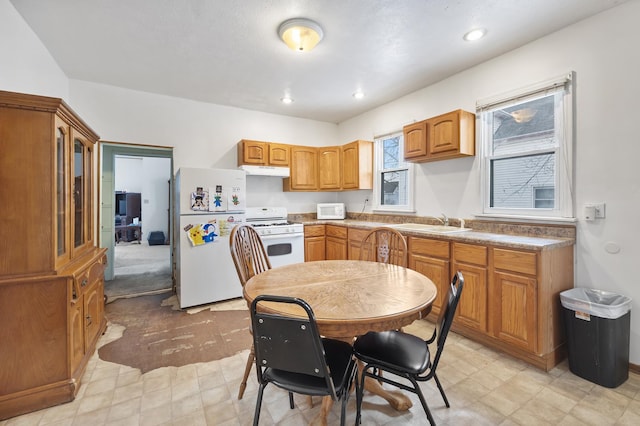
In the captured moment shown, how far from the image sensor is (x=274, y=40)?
253cm

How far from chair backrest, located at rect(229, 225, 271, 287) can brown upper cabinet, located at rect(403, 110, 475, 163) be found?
2.10 metres

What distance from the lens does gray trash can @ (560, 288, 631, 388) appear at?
189 cm

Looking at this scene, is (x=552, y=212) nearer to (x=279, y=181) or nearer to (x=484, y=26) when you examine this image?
(x=484, y=26)

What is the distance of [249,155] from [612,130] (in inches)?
146

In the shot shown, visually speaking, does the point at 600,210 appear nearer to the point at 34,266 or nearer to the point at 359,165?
the point at 359,165

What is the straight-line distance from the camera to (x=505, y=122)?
9.34 feet

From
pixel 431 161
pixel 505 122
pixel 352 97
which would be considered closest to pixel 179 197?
pixel 352 97

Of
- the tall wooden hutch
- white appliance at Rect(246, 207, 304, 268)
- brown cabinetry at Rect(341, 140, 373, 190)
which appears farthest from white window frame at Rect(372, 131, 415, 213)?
the tall wooden hutch

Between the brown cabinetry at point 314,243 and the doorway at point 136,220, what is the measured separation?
2.02 meters

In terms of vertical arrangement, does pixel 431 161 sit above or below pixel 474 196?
above

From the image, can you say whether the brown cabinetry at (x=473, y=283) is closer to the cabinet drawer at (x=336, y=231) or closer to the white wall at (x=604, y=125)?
the white wall at (x=604, y=125)

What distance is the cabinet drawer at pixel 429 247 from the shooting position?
8.84ft

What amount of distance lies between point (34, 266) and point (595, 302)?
371 cm

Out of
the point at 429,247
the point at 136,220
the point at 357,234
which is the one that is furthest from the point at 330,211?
the point at 136,220
